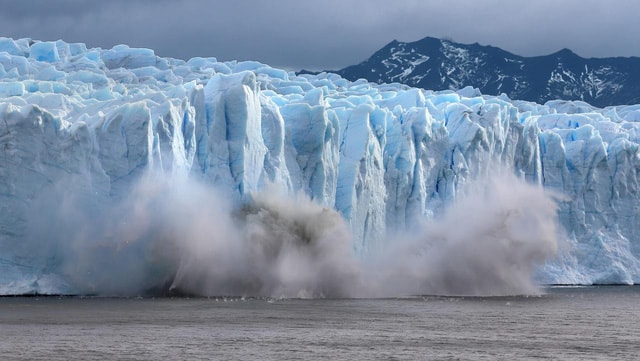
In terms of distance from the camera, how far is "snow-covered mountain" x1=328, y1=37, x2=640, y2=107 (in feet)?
498

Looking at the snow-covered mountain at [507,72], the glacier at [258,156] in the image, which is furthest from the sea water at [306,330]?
the snow-covered mountain at [507,72]

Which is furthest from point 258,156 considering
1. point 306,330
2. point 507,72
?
point 507,72

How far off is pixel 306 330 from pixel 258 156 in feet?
45.1

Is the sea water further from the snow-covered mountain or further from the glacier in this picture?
the snow-covered mountain

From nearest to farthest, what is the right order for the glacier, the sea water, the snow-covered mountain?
the sea water < the glacier < the snow-covered mountain

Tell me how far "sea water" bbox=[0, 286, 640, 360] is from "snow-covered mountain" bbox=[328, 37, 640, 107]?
353ft

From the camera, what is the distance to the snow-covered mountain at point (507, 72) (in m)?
152

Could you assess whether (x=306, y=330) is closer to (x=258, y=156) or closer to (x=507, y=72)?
(x=258, y=156)

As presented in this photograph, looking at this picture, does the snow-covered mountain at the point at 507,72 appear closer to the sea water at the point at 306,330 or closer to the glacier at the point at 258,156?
the glacier at the point at 258,156

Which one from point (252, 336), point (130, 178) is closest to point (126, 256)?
point (130, 178)

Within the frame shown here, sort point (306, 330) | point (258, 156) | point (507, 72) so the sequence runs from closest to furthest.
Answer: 1. point (306, 330)
2. point (258, 156)
3. point (507, 72)

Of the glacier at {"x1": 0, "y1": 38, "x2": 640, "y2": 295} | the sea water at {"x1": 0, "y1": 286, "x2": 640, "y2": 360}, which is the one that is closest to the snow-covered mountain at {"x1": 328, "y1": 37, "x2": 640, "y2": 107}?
the glacier at {"x1": 0, "y1": 38, "x2": 640, "y2": 295}

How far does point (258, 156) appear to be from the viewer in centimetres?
4550

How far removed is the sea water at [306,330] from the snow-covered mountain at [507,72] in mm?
107452
